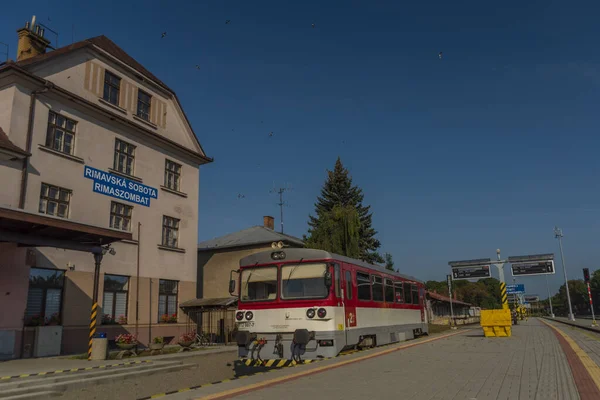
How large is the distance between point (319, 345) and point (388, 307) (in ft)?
18.4

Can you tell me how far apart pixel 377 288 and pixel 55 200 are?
13.4 meters

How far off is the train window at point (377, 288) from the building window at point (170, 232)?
13.1 m

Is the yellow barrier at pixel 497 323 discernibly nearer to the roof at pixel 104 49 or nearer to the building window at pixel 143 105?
the building window at pixel 143 105

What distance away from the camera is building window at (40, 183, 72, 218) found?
60.6 feet

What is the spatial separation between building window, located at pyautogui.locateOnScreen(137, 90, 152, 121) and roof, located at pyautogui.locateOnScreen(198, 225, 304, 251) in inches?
425

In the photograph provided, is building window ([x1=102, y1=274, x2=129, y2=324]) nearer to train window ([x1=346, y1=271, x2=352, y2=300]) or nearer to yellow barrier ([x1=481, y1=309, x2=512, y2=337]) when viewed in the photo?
train window ([x1=346, y1=271, x2=352, y2=300])

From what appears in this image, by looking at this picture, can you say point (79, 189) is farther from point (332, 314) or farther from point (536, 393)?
point (536, 393)

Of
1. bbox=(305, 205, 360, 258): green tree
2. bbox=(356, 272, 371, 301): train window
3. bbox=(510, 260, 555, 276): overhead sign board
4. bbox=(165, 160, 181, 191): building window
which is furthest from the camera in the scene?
bbox=(510, 260, 555, 276): overhead sign board

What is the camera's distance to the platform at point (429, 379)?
6.93 m

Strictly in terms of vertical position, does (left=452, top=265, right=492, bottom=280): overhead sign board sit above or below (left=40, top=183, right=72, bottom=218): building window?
below

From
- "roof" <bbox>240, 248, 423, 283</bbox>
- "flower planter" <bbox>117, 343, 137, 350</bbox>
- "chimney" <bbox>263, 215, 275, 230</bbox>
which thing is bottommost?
"flower planter" <bbox>117, 343, 137, 350</bbox>

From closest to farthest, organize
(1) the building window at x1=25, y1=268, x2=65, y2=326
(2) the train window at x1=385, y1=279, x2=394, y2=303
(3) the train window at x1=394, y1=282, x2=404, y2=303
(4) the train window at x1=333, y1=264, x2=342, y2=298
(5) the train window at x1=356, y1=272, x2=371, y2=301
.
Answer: (4) the train window at x1=333, y1=264, x2=342, y2=298 → (5) the train window at x1=356, y1=272, x2=371, y2=301 → (2) the train window at x1=385, y1=279, x2=394, y2=303 → (3) the train window at x1=394, y1=282, x2=404, y2=303 → (1) the building window at x1=25, y1=268, x2=65, y2=326

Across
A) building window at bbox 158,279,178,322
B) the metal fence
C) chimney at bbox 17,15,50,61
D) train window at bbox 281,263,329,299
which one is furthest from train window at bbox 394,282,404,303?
chimney at bbox 17,15,50,61

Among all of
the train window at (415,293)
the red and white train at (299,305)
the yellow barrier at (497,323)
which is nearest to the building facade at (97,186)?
the red and white train at (299,305)
